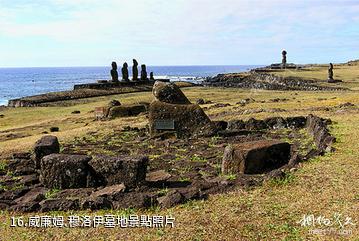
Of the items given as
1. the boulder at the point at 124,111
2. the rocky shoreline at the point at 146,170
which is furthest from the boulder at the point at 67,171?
the boulder at the point at 124,111

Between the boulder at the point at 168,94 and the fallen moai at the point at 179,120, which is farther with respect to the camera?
the boulder at the point at 168,94

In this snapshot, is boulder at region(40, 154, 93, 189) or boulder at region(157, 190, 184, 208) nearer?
boulder at region(157, 190, 184, 208)

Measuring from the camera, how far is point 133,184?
11.9 meters

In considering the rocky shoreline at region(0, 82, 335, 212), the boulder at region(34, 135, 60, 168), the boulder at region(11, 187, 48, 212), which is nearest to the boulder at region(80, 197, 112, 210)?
the rocky shoreline at region(0, 82, 335, 212)

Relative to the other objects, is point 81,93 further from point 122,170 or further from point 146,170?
point 122,170

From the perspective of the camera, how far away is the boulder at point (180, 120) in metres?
20.3

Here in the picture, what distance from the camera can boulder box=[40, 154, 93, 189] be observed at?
1231cm

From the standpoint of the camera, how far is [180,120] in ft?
66.8

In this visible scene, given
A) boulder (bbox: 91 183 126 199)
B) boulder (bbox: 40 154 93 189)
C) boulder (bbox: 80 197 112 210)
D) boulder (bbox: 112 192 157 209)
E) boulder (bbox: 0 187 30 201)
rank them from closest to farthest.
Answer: boulder (bbox: 112 192 157 209) → boulder (bbox: 80 197 112 210) → boulder (bbox: 91 183 126 199) → boulder (bbox: 0 187 30 201) → boulder (bbox: 40 154 93 189)

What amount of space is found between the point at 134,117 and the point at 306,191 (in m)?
22.4

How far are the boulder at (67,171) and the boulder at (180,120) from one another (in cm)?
812

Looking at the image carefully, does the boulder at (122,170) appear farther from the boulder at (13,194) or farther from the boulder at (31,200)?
the boulder at (13,194)

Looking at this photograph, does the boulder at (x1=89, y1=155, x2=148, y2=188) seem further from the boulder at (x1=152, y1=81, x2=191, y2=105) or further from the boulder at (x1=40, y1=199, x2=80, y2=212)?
the boulder at (x1=152, y1=81, x2=191, y2=105)

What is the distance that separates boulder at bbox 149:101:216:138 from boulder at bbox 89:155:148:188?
8159mm
